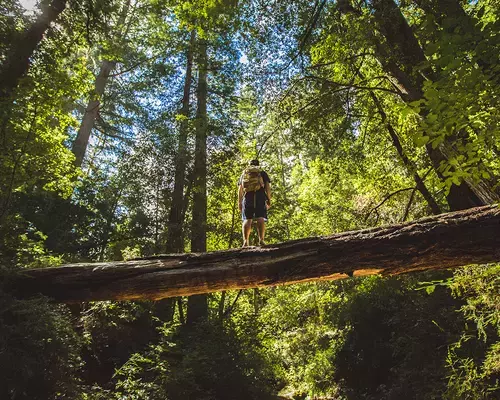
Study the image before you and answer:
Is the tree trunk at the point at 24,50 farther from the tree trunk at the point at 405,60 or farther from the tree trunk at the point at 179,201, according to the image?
the tree trunk at the point at 405,60

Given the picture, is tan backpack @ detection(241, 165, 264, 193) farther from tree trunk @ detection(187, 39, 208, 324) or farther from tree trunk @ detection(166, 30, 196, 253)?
tree trunk @ detection(166, 30, 196, 253)

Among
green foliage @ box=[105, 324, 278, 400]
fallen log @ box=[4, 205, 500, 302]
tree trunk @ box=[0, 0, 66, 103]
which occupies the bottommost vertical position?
green foliage @ box=[105, 324, 278, 400]

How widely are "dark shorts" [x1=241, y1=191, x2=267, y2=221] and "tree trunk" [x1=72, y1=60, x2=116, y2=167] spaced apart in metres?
10.2

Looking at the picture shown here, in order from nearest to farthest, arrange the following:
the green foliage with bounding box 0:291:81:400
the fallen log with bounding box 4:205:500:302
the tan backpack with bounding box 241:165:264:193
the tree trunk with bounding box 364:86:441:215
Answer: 1. the green foliage with bounding box 0:291:81:400
2. the fallen log with bounding box 4:205:500:302
3. the tan backpack with bounding box 241:165:264:193
4. the tree trunk with bounding box 364:86:441:215

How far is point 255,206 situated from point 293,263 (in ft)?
7.60

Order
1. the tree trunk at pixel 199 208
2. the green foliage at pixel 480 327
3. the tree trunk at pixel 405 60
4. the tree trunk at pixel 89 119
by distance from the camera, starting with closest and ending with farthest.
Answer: the tree trunk at pixel 405 60
the green foliage at pixel 480 327
the tree trunk at pixel 199 208
the tree trunk at pixel 89 119

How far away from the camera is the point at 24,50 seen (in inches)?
237

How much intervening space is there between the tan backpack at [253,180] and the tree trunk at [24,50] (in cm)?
414

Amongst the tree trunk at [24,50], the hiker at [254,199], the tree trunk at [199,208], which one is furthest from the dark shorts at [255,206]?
the tree trunk at [24,50]

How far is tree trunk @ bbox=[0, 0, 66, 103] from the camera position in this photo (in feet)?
18.8

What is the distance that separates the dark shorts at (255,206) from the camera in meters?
6.66

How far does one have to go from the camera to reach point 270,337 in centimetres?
963

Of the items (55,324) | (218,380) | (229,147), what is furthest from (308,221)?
(55,324)

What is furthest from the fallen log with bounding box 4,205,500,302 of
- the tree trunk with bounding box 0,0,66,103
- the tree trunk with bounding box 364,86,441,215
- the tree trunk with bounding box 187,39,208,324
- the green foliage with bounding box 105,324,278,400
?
the tree trunk with bounding box 187,39,208,324
